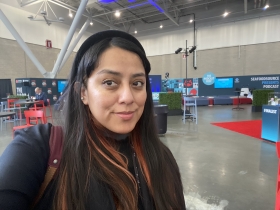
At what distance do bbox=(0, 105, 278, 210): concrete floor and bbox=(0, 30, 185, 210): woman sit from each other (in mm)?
1439

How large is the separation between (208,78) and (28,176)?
13775mm

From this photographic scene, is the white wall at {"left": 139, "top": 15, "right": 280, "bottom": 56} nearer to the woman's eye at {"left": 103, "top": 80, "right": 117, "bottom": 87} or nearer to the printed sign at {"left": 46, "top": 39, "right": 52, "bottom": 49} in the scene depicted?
the printed sign at {"left": 46, "top": 39, "right": 52, "bottom": 49}

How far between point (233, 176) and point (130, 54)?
2.50 metres

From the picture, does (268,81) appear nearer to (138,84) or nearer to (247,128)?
(247,128)

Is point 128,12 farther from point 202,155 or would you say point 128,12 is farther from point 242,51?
point 202,155

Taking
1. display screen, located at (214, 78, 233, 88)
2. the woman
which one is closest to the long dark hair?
the woman

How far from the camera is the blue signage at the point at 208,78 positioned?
12875mm

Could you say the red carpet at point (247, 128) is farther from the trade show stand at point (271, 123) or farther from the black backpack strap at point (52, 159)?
the black backpack strap at point (52, 159)

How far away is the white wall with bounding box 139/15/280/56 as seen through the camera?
36.5ft

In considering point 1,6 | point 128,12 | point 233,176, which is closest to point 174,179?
point 233,176

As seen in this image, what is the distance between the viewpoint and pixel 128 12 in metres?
12.4

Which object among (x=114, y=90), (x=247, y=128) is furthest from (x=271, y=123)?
(x=114, y=90)

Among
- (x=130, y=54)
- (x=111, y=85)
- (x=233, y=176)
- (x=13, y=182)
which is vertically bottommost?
(x=233, y=176)

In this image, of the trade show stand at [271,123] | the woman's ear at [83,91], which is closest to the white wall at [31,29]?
the woman's ear at [83,91]
